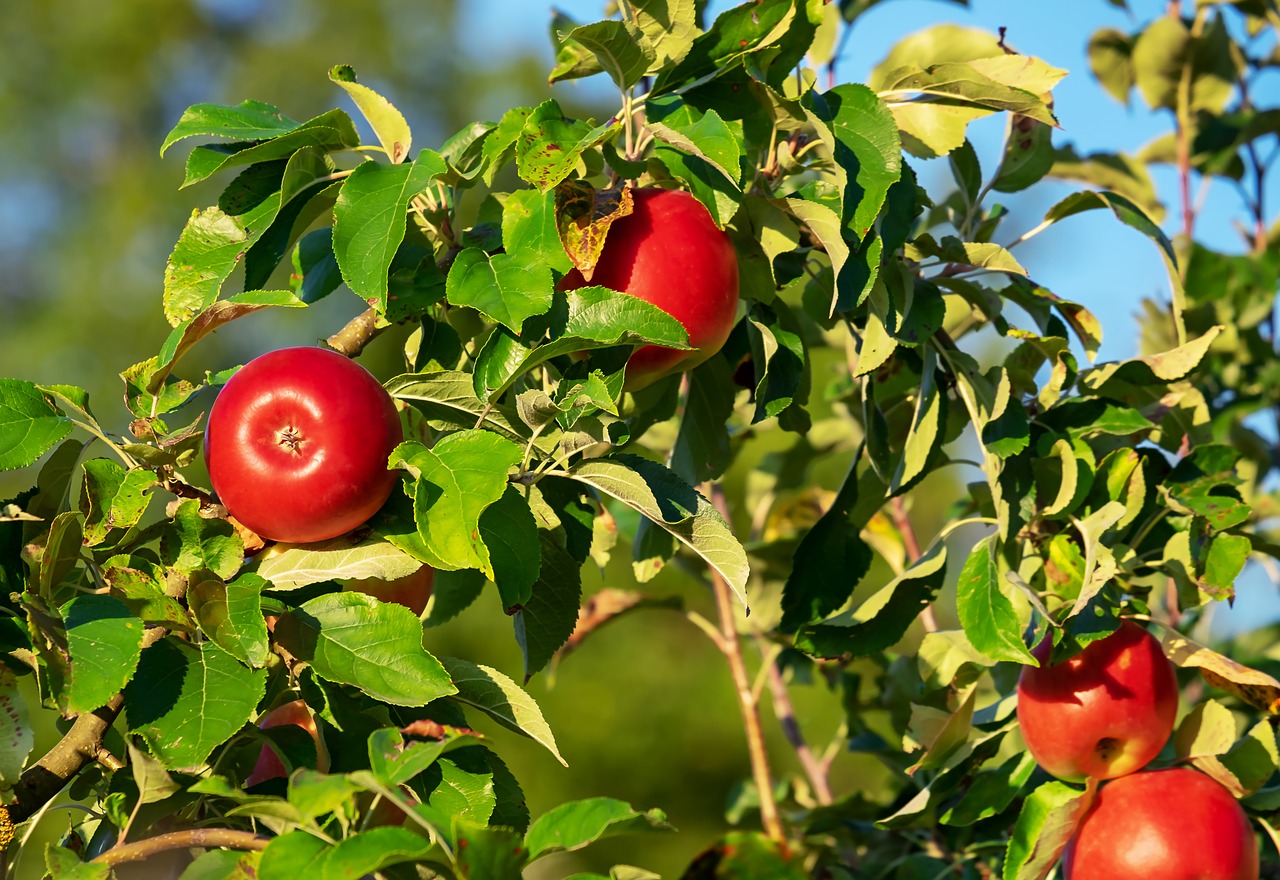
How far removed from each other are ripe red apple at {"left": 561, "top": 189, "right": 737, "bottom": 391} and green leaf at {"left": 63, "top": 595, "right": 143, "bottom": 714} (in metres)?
0.34

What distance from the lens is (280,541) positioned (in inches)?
28.1

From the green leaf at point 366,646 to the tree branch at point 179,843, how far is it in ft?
0.29

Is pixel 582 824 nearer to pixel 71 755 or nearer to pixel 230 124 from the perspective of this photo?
pixel 71 755

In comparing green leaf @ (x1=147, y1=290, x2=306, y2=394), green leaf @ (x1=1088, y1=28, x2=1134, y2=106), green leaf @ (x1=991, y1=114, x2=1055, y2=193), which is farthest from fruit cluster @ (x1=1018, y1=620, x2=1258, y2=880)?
green leaf @ (x1=1088, y1=28, x2=1134, y2=106)

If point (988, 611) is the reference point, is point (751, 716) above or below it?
below

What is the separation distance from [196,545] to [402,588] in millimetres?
157

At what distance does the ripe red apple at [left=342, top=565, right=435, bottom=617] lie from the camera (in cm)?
76

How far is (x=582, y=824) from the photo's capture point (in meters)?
0.54

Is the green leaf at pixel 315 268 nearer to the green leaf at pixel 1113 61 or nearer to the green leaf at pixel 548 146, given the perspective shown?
the green leaf at pixel 548 146

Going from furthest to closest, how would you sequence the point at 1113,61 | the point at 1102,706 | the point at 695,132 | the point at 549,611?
the point at 1113,61, the point at 1102,706, the point at 549,611, the point at 695,132

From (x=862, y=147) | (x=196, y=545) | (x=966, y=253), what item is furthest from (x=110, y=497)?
(x=966, y=253)

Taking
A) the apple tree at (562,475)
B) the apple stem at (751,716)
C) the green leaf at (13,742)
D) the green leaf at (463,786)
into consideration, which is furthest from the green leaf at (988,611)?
the green leaf at (13,742)

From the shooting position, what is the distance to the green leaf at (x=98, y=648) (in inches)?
22.3

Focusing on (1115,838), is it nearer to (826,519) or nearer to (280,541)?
(826,519)
